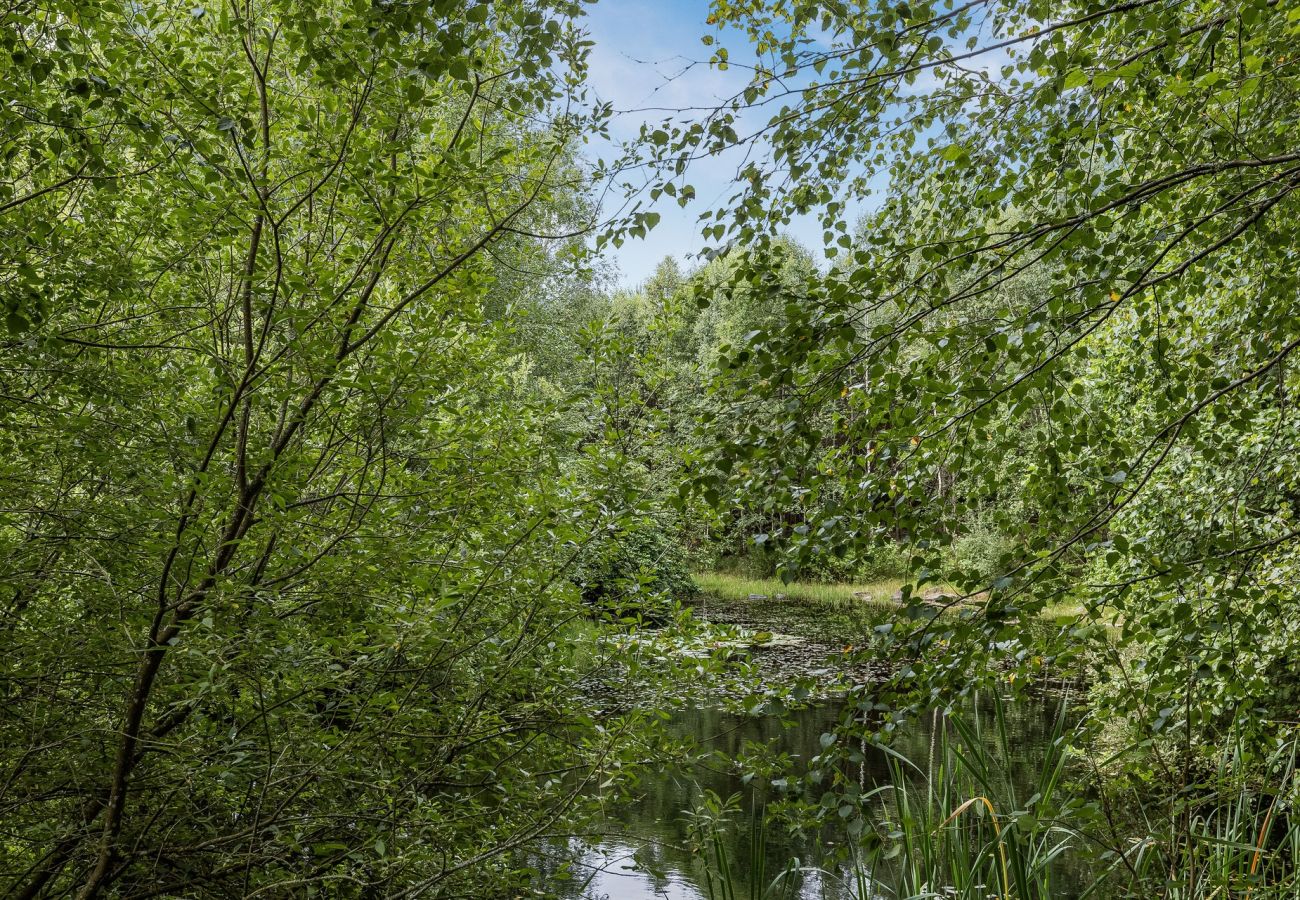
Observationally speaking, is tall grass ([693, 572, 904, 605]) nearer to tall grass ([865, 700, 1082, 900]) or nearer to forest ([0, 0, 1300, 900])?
tall grass ([865, 700, 1082, 900])

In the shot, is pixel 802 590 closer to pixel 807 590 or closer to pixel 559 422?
pixel 807 590

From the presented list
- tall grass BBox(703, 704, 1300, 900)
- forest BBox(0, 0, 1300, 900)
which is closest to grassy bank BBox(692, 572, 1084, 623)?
tall grass BBox(703, 704, 1300, 900)

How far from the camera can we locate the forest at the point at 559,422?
2.37 meters

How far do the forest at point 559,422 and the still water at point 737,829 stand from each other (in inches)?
47.8

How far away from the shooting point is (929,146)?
3.50 metres

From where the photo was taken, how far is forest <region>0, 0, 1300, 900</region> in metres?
2.37

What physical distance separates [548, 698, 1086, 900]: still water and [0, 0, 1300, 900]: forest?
1215mm

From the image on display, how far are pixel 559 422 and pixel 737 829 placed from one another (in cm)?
502

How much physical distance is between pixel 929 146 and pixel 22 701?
148 inches

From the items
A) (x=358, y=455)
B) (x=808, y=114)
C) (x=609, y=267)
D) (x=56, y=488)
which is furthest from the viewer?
(x=609, y=267)

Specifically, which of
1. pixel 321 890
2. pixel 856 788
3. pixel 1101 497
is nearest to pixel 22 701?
pixel 321 890

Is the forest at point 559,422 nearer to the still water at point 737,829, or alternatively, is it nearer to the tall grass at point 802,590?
the still water at point 737,829

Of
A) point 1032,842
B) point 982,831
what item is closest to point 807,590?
point 1032,842

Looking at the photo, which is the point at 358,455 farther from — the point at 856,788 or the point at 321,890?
the point at 856,788
